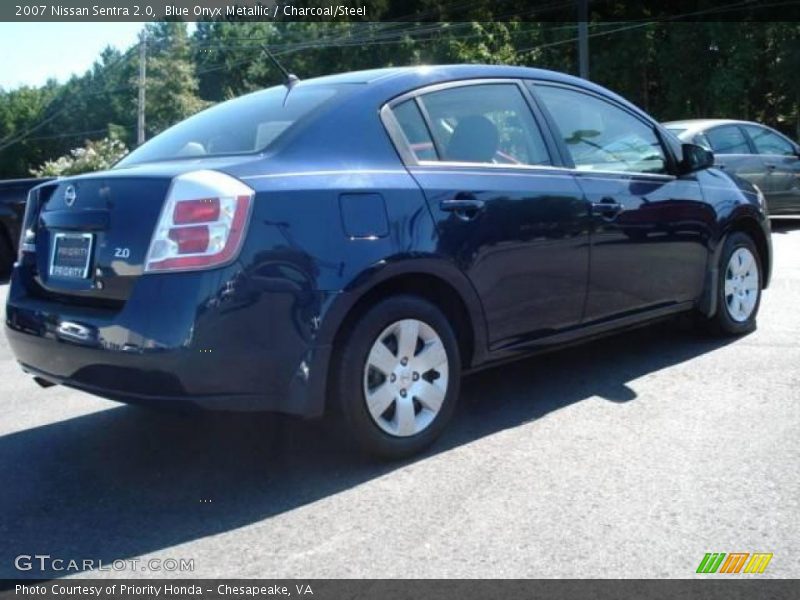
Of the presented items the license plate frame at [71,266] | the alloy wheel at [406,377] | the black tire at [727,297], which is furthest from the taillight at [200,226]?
the black tire at [727,297]

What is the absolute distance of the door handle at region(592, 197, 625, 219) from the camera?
4.56 m

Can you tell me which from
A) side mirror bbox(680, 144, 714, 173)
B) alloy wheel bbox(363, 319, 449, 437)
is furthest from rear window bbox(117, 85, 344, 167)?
side mirror bbox(680, 144, 714, 173)

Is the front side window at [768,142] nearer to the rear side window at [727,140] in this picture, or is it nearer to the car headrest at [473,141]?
the rear side window at [727,140]

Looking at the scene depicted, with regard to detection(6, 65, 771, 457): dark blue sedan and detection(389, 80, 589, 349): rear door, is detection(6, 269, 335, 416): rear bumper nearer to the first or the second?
detection(6, 65, 771, 457): dark blue sedan

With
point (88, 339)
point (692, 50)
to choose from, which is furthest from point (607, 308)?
point (692, 50)

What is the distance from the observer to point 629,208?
4.77 metres

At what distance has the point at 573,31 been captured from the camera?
35.0 m

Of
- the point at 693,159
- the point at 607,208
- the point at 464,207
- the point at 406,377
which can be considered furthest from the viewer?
the point at 693,159

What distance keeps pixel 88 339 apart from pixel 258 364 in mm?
690

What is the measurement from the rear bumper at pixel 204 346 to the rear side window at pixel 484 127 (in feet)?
3.68

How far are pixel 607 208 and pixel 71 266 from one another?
2.69 m

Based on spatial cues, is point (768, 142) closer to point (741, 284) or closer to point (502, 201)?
point (741, 284)

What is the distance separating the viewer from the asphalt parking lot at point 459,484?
9.61ft

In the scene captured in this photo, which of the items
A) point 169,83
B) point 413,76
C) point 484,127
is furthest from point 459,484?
point 169,83
